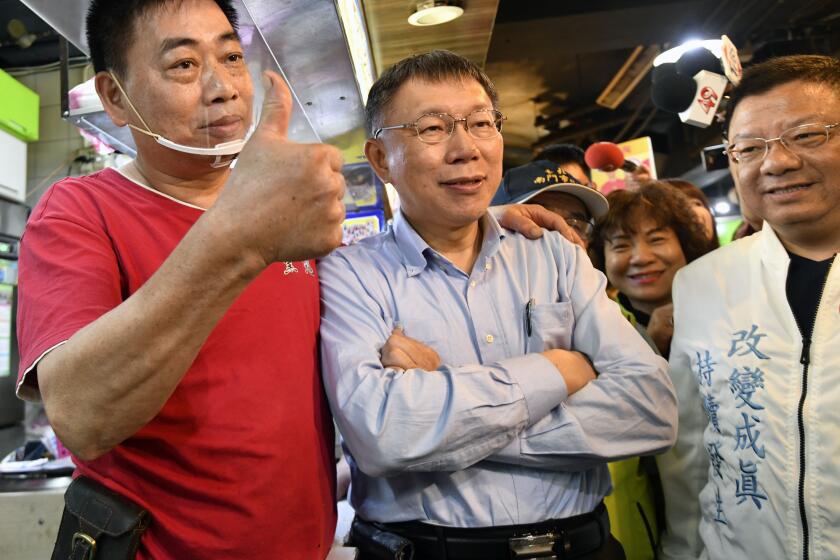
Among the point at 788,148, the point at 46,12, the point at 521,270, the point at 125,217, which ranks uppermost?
the point at 46,12

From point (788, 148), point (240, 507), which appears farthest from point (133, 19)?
point (788, 148)

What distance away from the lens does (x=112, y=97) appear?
133 cm

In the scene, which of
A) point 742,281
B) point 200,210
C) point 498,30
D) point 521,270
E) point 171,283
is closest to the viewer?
point 171,283

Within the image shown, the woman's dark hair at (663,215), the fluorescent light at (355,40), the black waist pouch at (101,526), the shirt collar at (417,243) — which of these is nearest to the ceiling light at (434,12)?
the fluorescent light at (355,40)

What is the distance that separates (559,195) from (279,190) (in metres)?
1.85

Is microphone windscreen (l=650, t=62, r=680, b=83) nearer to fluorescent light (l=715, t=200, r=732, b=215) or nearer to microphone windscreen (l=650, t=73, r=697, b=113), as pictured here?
microphone windscreen (l=650, t=73, r=697, b=113)

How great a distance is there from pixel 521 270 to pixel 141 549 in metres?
1.14

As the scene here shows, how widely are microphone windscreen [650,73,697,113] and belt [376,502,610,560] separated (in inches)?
89.6

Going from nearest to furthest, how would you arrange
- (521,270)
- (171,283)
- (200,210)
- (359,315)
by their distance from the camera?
(171,283), (200,210), (359,315), (521,270)

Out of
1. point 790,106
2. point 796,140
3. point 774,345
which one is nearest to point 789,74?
point 790,106

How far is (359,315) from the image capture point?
1.47m

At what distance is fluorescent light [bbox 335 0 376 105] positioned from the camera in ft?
7.61

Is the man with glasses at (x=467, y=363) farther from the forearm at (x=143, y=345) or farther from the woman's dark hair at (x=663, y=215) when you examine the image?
the woman's dark hair at (x=663, y=215)

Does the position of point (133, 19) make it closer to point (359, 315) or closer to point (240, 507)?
point (359, 315)
